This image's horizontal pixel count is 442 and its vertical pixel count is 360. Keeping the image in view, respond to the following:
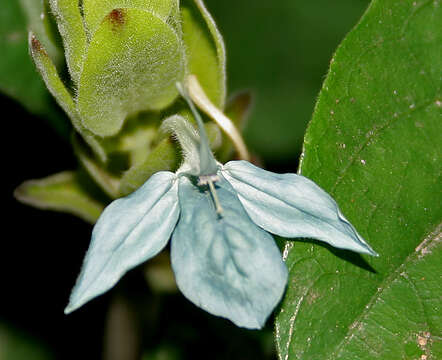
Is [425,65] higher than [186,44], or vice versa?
[425,65]

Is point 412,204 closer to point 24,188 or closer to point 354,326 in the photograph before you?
point 354,326

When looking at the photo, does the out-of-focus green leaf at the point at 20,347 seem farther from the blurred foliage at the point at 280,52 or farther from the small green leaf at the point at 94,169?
the blurred foliage at the point at 280,52

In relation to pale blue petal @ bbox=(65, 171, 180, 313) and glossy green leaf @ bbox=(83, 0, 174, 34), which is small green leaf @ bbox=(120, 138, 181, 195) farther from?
glossy green leaf @ bbox=(83, 0, 174, 34)

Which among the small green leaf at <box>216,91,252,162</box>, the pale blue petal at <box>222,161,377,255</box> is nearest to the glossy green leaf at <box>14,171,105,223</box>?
the small green leaf at <box>216,91,252,162</box>

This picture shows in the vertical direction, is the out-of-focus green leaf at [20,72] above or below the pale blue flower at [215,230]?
below

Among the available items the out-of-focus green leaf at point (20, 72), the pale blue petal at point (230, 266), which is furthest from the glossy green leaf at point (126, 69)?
the out-of-focus green leaf at point (20, 72)

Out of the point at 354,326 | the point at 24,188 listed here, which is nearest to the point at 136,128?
the point at 24,188
